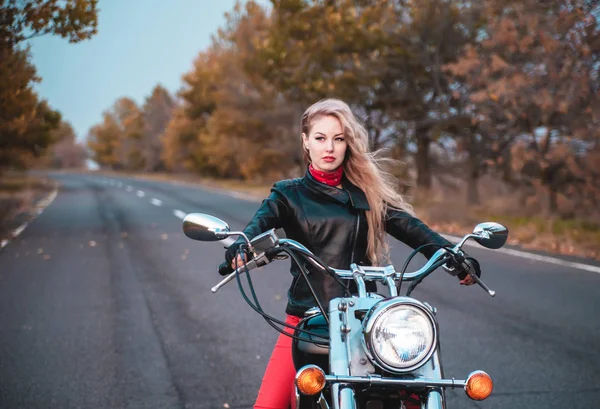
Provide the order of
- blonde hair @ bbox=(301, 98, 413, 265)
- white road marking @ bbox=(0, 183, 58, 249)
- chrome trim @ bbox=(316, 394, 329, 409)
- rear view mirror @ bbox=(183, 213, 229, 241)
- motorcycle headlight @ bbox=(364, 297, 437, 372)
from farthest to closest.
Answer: white road marking @ bbox=(0, 183, 58, 249)
blonde hair @ bbox=(301, 98, 413, 265)
rear view mirror @ bbox=(183, 213, 229, 241)
chrome trim @ bbox=(316, 394, 329, 409)
motorcycle headlight @ bbox=(364, 297, 437, 372)

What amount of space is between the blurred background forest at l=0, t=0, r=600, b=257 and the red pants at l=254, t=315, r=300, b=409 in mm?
1729

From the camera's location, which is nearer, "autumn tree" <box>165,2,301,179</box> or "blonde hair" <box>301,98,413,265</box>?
"blonde hair" <box>301,98,413,265</box>

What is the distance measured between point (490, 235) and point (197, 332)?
4.06 m

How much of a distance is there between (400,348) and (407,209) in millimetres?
1016

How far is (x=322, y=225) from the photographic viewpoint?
264 cm

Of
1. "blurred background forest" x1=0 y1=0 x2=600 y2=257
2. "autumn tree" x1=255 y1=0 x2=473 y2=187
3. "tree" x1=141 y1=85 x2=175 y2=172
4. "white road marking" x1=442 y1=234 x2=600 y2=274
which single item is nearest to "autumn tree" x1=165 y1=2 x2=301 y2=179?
"blurred background forest" x1=0 y1=0 x2=600 y2=257

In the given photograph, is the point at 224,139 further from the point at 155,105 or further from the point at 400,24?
the point at 155,105

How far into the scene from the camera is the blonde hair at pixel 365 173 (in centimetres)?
271

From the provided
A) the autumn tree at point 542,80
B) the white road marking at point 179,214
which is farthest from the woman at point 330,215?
the white road marking at point 179,214

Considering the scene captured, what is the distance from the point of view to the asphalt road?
4504 millimetres

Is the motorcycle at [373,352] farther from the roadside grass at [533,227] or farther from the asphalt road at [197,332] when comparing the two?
the roadside grass at [533,227]

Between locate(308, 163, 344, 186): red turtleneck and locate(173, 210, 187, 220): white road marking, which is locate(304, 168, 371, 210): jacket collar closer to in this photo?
locate(308, 163, 344, 186): red turtleneck

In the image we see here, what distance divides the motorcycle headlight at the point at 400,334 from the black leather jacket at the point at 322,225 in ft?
1.98

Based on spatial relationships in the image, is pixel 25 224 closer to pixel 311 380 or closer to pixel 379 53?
pixel 379 53
